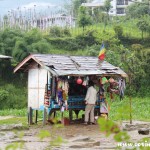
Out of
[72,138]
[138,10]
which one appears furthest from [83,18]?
[72,138]

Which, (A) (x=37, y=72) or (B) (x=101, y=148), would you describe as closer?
(B) (x=101, y=148)

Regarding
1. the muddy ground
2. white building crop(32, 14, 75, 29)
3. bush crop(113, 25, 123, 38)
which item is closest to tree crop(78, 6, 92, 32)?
bush crop(113, 25, 123, 38)

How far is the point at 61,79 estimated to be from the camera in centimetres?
Answer: 1497

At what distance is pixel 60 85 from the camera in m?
15.0

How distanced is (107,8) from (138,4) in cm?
483

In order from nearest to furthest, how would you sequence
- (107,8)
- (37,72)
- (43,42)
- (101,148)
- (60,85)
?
(101,148) → (60,85) → (37,72) → (43,42) → (107,8)

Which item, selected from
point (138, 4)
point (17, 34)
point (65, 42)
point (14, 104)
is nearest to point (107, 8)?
point (138, 4)

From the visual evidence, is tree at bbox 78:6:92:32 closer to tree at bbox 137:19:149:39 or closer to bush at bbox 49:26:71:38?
bush at bbox 49:26:71:38

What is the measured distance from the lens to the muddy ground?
10.8m

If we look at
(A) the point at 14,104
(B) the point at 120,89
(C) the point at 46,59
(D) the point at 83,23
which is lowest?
(A) the point at 14,104

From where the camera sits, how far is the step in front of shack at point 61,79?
582 inches

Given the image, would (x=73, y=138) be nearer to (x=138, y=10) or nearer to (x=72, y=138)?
(x=72, y=138)

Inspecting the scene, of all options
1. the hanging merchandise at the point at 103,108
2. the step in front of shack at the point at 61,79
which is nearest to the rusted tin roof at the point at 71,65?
the step in front of shack at the point at 61,79

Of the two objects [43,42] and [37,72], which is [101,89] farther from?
[43,42]
